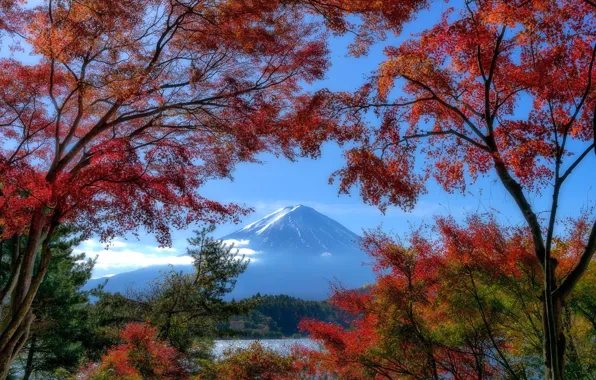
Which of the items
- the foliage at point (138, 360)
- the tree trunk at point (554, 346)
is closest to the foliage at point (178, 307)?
the foliage at point (138, 360)

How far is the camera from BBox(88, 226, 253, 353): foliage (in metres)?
15.0

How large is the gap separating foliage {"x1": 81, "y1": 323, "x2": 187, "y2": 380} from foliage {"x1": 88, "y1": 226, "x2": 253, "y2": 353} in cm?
85

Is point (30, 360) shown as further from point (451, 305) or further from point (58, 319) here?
point (451, 305)

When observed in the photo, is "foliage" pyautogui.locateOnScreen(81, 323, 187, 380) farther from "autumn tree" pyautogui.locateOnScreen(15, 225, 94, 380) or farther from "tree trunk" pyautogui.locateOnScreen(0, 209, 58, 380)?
"tree trunk" pyautogui.locateOnScreen(0, 209, 58, 380)

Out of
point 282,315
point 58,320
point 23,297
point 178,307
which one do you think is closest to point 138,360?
point 178,307

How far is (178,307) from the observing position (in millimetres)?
15508

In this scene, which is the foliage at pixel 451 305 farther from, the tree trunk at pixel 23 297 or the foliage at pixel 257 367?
the tree trunk at pixel 23 297

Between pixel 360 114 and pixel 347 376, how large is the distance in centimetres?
635

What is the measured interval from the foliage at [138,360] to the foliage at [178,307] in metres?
0.85

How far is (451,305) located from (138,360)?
29.9 feet

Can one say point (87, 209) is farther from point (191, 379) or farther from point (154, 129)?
point (191, 379)

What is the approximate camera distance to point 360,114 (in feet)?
19.2

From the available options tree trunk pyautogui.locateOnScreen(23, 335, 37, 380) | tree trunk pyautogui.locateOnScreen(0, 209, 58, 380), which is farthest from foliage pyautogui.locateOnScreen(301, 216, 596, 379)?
tree trunk pyautogui.locateOnScreen(23, 335, 37, 380)

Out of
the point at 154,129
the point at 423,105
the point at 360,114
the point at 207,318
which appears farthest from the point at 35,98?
the point at 207,318
